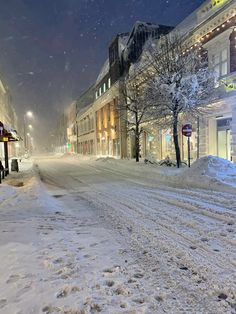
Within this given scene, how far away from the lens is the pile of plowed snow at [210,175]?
35.6 feet

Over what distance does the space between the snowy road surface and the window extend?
1204 centimetres

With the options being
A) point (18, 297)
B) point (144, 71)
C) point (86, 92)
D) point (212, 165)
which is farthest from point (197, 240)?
point (86, 92)

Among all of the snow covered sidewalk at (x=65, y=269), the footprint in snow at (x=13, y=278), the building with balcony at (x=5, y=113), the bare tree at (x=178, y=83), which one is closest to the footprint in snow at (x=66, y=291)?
the snow covered sidewalk at (x=65, y=269)

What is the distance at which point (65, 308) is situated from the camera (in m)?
2.92

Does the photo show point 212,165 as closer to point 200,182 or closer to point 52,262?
point 200,182

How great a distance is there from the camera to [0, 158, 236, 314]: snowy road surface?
3.06m

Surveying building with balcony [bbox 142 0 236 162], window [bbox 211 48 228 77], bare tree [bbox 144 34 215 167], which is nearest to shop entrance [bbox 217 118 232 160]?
building with balcony [bbox 142 0 236 162]

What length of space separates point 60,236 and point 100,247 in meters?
0.95

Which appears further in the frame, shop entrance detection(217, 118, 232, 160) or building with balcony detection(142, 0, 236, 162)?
shop entrance detection(217, 118, 232, 160)

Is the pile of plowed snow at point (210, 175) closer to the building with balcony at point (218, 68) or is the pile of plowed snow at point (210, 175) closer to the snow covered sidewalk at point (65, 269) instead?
the building with balcony at point (218, 68)

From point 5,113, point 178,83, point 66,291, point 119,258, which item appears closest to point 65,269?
point 66,291

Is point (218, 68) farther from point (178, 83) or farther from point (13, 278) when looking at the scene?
point (13, 278)

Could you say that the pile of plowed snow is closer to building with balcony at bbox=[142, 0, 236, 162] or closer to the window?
building with balcony at bbox=[142, 0, 236, 162]

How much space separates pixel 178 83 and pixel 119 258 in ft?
45.3
